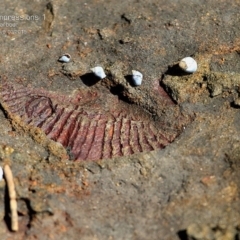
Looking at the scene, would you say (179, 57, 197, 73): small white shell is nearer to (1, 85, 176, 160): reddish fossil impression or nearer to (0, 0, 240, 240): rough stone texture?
(0, 0, 240, 240): rough stone texture

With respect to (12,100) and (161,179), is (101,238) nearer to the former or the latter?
(161,179)

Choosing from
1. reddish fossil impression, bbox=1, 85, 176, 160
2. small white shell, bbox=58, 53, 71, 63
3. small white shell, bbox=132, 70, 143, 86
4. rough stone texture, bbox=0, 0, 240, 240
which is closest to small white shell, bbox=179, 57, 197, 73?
rough stone texture, bbox=0, 0, 240, 240

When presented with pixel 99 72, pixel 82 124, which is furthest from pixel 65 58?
pixel 82 124

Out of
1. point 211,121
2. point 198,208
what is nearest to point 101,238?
point 198,208

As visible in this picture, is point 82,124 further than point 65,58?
No

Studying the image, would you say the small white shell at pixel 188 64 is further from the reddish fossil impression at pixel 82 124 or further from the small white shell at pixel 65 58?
the small white shell at pixel 65 58

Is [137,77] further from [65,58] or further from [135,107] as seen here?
[65,58]

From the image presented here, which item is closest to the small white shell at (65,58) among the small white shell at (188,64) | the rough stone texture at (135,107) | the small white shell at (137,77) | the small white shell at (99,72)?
the rough stone texture at (135,107)
